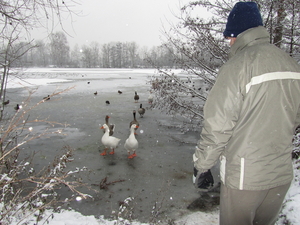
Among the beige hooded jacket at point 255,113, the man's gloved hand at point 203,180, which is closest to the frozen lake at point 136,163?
the beige hooded jacket at point 255,113

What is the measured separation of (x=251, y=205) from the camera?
1701mm

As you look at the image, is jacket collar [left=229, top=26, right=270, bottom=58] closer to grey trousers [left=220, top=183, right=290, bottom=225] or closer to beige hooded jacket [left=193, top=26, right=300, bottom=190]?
beige hooded jacket [left=193, top=26, right=300, bottom=190]

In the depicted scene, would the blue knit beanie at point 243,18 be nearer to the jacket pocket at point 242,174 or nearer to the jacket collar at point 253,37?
the jacket collar at point 253,37

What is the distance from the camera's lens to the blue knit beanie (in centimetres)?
176

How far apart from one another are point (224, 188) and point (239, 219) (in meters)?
0.28

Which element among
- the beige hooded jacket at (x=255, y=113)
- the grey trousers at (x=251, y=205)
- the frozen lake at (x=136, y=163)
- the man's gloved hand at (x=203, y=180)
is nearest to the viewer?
the beige hooded jacket at (x=255, y=113)

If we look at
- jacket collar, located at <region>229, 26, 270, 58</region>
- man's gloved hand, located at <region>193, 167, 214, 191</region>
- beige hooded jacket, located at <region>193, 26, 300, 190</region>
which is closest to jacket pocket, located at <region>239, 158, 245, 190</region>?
beige hooded jacket, located at <region>193, 26, 300, 190</region>

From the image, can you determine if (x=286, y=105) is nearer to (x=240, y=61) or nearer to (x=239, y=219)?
(x=240, y=61)

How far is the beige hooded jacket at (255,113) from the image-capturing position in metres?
1.57

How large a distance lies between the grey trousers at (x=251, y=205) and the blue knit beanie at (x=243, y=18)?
1.37 meters

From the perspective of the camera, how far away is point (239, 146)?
166 centimetres

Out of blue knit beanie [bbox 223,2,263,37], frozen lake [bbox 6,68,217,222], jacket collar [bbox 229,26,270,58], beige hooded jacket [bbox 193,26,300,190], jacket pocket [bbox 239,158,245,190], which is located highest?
blue knit beanie [bbox 223,2,263,37]

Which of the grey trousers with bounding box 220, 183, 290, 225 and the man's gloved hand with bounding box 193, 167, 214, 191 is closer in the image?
the grey trousers with bounding box 220, 183, 290, 225

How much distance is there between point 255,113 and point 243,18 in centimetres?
83
